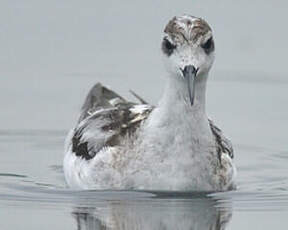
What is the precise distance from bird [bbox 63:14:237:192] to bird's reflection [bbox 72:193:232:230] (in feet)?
0.58

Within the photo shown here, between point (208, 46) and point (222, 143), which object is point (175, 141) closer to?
point (208, 46)

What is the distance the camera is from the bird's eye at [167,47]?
660 inches

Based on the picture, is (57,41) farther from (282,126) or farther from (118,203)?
(118,203)

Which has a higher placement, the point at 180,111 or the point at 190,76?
the point at 190,76

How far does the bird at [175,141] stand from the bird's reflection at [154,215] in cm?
18

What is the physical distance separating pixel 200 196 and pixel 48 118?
178 inches

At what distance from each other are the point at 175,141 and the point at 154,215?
0.96 metres

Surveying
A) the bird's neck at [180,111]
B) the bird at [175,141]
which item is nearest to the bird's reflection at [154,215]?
the bird at [175,141]

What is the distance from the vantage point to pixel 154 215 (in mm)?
16562

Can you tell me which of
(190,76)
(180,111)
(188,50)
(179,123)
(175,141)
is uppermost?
(188,50)

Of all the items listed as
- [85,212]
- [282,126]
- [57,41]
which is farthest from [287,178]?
[57,41]

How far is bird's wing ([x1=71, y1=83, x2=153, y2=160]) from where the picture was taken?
58.4 feet

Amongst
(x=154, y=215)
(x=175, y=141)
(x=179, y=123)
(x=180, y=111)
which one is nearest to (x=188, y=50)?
(x=180, y=111)

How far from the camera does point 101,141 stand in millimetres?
18016
